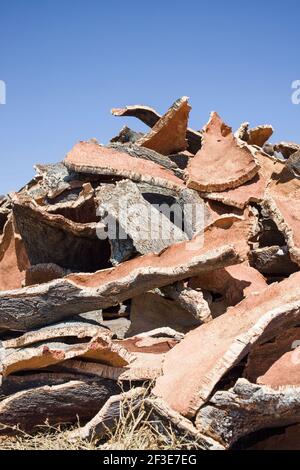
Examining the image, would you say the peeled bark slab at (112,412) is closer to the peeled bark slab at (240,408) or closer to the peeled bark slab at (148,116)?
the peeled bark slab at (240,408)

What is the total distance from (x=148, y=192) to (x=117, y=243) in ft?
2.40

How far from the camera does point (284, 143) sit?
5961 mm

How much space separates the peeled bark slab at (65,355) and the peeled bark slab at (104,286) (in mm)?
451

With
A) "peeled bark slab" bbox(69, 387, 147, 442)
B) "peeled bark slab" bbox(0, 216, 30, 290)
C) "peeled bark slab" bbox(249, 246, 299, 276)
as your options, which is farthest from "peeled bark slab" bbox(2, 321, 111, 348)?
"peeled bark slab" bbox(249, 246, 299, 276)

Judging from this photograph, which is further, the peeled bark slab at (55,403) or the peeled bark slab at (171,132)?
the peeled bark slab at (171,132)

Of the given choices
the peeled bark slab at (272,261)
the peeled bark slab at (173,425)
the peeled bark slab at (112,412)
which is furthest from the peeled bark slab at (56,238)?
the peeled bark slab at (173,425)

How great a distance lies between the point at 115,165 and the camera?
4.89 metres

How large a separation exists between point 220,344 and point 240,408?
476mm

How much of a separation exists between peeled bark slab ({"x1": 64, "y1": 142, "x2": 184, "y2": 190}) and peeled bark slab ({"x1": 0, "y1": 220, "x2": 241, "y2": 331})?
106 cm

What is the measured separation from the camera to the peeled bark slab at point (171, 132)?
17.5 ft
